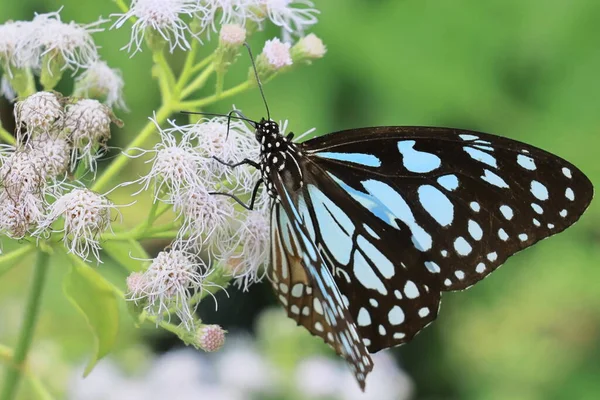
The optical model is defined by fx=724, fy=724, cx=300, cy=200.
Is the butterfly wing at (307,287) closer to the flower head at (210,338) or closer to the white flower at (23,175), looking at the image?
the flower head at (210,338)

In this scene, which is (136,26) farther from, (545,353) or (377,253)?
(545,353)

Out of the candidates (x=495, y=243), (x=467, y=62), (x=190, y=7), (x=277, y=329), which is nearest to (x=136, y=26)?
(x=190, y=7)

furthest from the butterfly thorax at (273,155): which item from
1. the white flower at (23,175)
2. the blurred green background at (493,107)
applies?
the blurred green background at (493,107)

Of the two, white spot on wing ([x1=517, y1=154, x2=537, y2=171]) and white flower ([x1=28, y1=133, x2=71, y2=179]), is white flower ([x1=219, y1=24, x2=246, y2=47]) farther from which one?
white spot on wing ([x1=517, y1=154, x2=537, y2=171])

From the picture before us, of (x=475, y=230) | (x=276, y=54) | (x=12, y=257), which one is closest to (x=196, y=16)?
(x=276, y=54)

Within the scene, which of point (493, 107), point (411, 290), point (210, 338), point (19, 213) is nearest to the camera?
point (19, 213)

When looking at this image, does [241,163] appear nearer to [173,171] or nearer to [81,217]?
[173,171]
